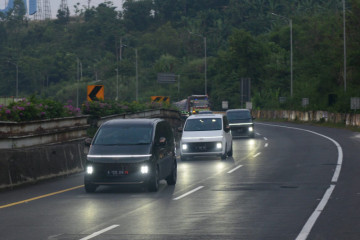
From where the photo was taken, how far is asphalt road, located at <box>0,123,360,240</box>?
1085 centimetres

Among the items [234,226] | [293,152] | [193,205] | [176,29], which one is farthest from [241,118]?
[176,29]

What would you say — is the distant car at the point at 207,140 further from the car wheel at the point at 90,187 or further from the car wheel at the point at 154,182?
the car wheel at the point at 90,187

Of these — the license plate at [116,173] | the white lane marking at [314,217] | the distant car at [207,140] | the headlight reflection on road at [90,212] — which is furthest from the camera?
the distant car at [207,140]

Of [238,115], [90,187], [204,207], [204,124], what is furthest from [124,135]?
[238,115]

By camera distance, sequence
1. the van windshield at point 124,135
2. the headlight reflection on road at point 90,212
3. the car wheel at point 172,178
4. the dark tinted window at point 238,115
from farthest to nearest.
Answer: the dark tinted window at point 238,115 < the car wheel at point 172,178 < the van windshield at point 124,135 < the headlight reflection on road at point 90,212

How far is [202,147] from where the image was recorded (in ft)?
91.6

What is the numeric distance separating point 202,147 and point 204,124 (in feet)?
6.23

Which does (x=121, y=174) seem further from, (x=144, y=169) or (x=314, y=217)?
(x=314, y=217)

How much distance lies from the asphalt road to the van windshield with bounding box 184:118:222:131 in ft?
18.7

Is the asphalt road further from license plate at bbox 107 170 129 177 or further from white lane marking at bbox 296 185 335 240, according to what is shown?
license plate at bbox 107 170 129 177

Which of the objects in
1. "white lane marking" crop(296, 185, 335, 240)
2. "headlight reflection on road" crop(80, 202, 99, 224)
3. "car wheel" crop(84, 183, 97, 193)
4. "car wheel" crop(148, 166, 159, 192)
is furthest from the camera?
"car wheel" crop(84, 183, 97, 193)

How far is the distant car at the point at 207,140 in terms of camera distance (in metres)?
27.8

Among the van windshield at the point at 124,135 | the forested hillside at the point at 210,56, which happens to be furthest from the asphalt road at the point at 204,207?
the forested hillside at the point at 210,56

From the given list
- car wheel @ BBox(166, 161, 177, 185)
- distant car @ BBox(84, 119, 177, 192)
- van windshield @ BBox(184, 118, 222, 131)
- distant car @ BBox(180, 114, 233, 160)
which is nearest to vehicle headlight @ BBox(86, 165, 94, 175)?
distant car @ BBox(84, 119, 177, 192)
